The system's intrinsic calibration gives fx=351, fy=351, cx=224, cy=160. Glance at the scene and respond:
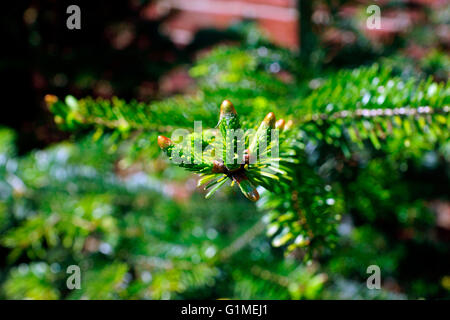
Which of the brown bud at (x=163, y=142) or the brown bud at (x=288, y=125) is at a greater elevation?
the brown bud at (x=288, y=125)

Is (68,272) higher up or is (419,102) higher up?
(419,102)

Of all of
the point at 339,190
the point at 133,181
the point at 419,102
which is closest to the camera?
the point at 419,102

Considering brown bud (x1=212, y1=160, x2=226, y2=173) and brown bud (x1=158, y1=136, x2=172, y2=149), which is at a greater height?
brown bud (x1=158, y1=136, x2=172, y2=149)

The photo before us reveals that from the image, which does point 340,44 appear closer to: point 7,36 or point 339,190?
point 339,190

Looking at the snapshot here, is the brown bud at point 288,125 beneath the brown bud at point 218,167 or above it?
above

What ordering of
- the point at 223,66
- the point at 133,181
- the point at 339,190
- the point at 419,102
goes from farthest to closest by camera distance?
the point at 133,181, the point at 223,66, the point at 339,190, the point at 419,102

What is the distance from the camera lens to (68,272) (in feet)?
1.80

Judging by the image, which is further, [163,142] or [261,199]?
[261,199]

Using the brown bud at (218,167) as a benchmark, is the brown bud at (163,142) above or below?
above

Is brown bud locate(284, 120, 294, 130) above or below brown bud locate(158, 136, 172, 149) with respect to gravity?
above

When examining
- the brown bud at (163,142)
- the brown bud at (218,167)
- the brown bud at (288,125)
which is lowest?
the brown bud at (218,167)

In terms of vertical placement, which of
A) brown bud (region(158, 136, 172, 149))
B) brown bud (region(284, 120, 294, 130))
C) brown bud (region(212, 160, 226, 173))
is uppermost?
brown bud (region(284, 120, 294, 130))
